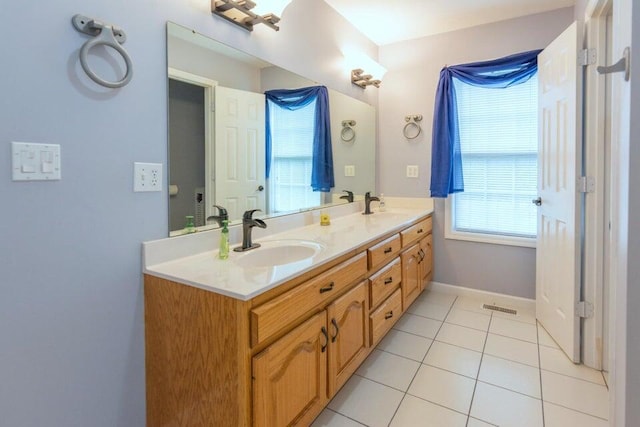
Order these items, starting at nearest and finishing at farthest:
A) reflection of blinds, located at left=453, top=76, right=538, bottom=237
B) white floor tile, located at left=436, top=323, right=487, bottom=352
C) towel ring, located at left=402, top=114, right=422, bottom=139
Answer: white floor tile, located at left=436, top=323, right=487, bottom=352 → reflection of blinds, located at left=453, top=76, right=538, bottom=237 → towel ring, located at left=402, top=114, right=422, bottom=139

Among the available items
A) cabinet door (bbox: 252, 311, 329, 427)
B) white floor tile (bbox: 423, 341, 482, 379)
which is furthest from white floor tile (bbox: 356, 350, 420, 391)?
cabinet door (bbox: 252, 311, 329, 427)

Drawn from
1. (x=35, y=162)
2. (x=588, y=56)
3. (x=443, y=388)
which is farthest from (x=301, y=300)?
(x=588, y=56)

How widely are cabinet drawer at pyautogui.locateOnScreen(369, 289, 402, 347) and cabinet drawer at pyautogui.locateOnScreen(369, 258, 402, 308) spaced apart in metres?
0.05

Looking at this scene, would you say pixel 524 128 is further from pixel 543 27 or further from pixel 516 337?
pixel 516 337

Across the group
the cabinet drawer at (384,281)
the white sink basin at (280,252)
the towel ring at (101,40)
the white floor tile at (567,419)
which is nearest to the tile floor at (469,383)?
the white floor tile at (567,419)

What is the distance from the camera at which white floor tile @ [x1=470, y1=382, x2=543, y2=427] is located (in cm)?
158

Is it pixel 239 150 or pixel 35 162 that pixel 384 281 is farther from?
pixel 35 162

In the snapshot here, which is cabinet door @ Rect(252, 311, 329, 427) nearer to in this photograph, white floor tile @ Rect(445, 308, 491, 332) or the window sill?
white floor tile @ Rect(445, 308, 491, 332)

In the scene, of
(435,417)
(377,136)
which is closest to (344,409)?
(435,417)

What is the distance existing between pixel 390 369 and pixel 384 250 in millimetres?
699

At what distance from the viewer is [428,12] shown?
2.64 meters

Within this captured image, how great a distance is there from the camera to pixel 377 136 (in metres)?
3.34

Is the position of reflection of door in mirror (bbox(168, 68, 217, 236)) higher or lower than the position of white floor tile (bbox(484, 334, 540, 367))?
higher

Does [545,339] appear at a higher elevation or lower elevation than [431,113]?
lower
